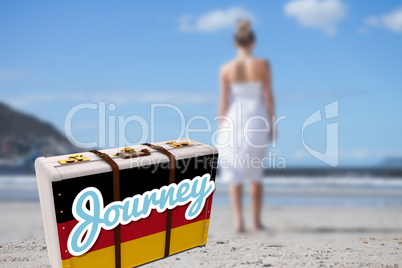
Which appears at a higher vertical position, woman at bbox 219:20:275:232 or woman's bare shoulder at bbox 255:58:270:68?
woman's bare shoulder at bbox 255:58:270:68

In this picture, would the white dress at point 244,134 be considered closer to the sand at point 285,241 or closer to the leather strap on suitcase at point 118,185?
the sand at point 285,241

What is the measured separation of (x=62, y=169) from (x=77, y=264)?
0.60m

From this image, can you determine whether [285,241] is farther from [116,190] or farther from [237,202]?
[116,190]

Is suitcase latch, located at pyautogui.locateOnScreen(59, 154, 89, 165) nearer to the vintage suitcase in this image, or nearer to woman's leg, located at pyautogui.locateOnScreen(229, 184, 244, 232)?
the vintage suitcase

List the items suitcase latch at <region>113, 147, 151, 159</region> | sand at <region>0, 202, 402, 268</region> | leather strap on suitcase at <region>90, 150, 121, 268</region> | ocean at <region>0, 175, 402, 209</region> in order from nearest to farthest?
leather strap on suitcase at <region>90, 150, 121, 268</region> < suitcase latch at <region>113, 147, 151, 159</region> < sand at <region>0, 202, 402, 268</region> < ocean at <region>0, 175, 402, 209</region>

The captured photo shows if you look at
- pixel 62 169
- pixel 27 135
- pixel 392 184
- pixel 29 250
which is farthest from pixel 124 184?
pixel 27 135

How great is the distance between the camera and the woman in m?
3.09

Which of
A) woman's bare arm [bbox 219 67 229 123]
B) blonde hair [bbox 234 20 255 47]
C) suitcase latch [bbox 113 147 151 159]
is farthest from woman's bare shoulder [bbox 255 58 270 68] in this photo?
suitcase latch [bbox 113 147 151 159]

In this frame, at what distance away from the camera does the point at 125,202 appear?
2324 millimetres

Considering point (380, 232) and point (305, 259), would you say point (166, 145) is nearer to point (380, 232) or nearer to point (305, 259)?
point (305, 259)

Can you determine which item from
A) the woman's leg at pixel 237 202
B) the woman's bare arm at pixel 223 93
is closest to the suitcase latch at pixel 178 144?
the woman's bare arm at pixel 223 93

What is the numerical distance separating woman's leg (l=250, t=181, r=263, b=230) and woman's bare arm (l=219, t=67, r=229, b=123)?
74 cm

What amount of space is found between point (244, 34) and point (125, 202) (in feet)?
5.75

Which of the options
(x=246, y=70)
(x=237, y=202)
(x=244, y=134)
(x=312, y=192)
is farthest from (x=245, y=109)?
(x=312, y=192)
